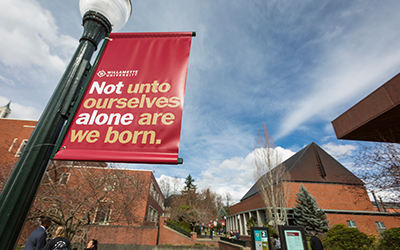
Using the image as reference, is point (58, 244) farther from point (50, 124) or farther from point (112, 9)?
point (112, 9)

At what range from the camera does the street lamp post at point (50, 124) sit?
4.64 feet

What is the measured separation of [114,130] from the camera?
2008 millimetres

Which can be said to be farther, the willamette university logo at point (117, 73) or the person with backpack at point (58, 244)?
the person with backpack at point (58, 244)

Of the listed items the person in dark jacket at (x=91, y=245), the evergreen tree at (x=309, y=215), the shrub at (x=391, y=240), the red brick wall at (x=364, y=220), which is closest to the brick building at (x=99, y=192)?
the person in dark jacket at (x=91, y=245)

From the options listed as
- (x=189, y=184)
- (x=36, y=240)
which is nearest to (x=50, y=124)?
(x=36, y=240)

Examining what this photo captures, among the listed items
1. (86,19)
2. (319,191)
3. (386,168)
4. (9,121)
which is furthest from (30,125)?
(319,191)

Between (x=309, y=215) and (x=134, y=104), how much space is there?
23.8 m

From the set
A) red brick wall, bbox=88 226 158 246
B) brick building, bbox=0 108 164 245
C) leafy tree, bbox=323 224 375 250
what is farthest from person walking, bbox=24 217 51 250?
red brick wall, bbox=88 226 158 246

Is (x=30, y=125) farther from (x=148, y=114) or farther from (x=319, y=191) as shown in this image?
(x=319, y=191)

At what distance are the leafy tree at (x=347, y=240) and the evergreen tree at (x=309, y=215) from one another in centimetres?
796

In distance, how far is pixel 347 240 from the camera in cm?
1107

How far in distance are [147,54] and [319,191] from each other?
28.1m

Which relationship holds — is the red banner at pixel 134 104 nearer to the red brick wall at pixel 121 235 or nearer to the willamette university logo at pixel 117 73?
the willamette university logo at pixel 117 73

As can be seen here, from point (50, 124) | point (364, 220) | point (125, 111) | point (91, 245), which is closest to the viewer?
point (50, 124)
